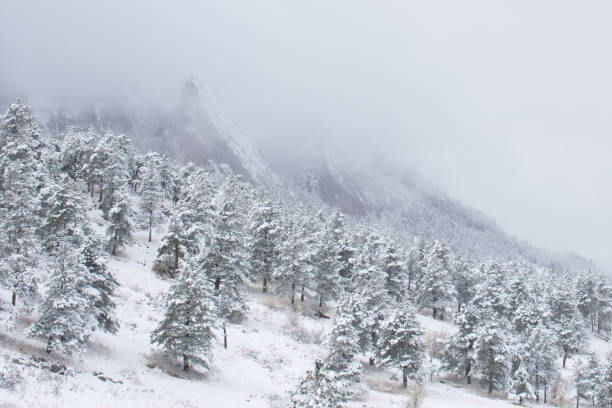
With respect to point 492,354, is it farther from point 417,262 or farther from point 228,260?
point 417,262

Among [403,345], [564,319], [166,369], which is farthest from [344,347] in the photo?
[564,319]

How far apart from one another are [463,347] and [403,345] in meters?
10.7

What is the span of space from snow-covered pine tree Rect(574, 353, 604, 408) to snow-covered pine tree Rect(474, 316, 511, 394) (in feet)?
45.2

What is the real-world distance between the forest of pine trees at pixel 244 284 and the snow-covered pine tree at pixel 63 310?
0.07 meters

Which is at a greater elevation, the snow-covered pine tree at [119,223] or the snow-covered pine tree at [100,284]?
the snow-covered pine tree at [119,223]

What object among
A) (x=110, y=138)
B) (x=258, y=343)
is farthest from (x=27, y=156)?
(x=258, y=343)

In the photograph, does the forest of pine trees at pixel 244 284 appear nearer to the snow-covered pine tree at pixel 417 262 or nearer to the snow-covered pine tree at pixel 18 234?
the snow-covered pine tree at pixel 18 234

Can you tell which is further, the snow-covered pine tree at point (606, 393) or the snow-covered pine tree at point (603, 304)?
Result: the snow-covered pine tree at point (603, 304)

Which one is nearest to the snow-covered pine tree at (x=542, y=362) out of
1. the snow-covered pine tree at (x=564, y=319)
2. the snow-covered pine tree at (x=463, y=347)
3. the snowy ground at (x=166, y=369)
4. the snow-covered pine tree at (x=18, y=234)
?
the snow-covered pine tree at (x=463, y=347)

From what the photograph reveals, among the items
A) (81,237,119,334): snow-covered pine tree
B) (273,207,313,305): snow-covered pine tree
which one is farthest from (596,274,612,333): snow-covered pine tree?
(81,237,119,334): snow-covered pine tree

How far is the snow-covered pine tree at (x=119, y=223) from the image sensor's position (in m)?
45.0

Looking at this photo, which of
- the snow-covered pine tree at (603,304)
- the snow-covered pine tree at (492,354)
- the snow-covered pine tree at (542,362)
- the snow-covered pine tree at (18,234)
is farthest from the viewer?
the snow-covered pine tree at (603,304)

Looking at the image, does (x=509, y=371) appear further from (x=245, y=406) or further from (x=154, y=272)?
(x=154, y=272)

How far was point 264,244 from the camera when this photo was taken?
50469mm
